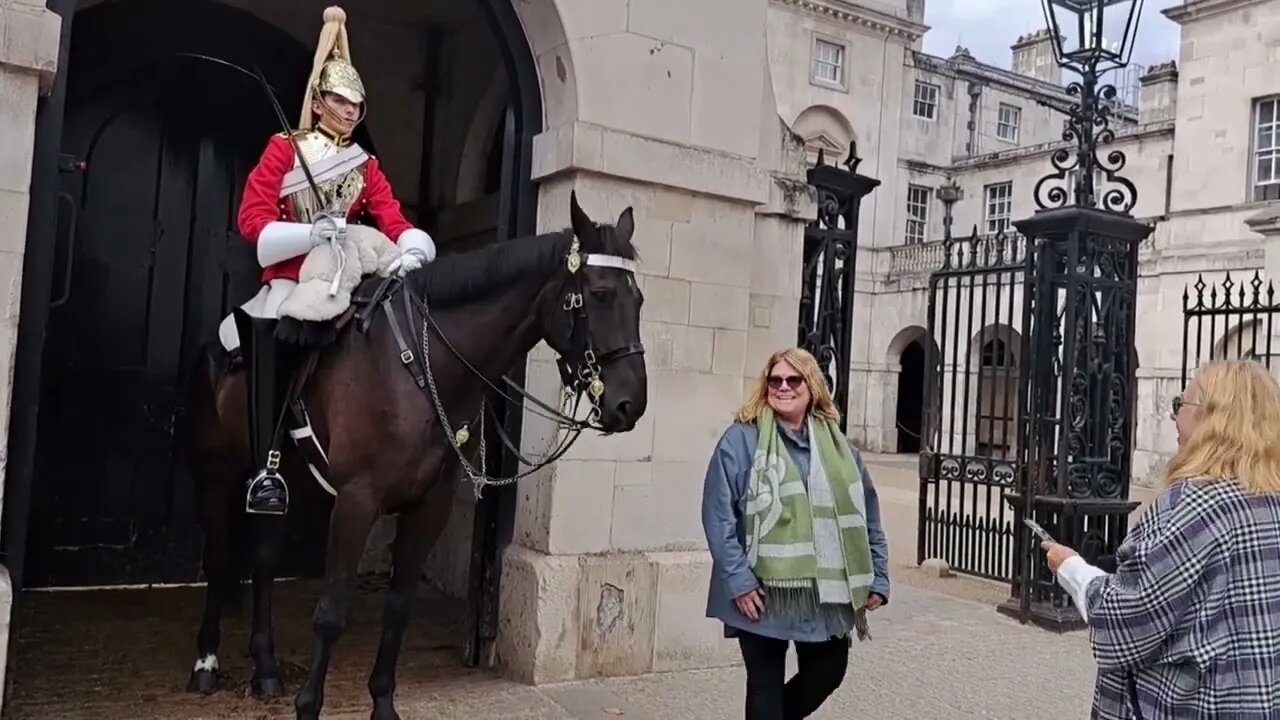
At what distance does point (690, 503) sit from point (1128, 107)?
34.7m

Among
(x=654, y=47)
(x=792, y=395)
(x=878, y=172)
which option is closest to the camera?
(x=792, y=395)

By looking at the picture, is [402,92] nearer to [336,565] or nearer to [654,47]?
[654,47]

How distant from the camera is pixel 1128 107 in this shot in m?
34.9

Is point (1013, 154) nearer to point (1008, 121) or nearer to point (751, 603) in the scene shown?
point (1008, 121)

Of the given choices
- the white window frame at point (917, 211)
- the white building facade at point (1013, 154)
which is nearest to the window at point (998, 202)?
the white building facade at point (1013, 154)

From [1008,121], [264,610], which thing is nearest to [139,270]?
[264,610]

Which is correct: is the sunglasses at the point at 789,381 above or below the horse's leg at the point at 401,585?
above

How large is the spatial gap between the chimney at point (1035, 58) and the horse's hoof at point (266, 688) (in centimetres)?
3683

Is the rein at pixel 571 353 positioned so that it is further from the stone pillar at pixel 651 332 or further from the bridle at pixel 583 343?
the stone pillar at pixel 651 332

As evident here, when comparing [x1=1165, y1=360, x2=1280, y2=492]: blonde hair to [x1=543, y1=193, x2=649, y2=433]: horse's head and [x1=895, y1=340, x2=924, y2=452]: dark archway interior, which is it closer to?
[x1=543, y1=193, x2=649, y2=433]: horse's head

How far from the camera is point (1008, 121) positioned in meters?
33.4

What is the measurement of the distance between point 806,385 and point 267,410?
2.21 meters

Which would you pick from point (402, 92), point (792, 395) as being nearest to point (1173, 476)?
point (792, 395)

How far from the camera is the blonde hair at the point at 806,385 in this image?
3588mm
